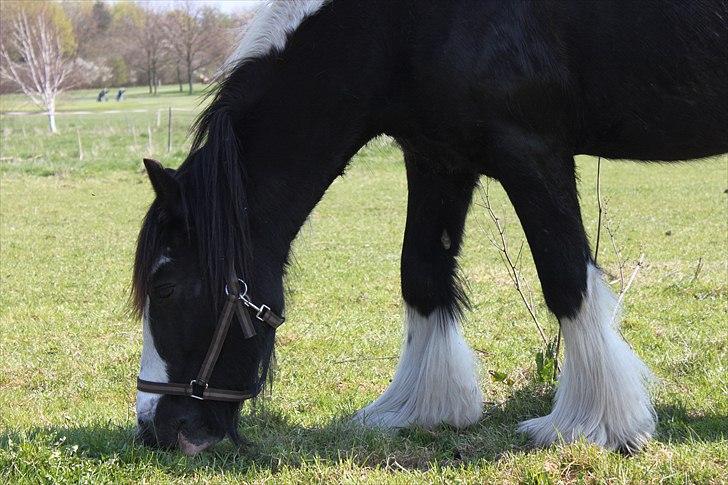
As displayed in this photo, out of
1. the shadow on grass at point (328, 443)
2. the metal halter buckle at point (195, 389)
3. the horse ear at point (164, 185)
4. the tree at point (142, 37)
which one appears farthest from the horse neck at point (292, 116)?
the tree at point (142, 37)

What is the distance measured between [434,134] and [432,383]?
4.33 ft

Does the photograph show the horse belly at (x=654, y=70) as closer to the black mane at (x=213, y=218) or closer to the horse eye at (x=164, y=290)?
the black mane at (x=213, y=218)

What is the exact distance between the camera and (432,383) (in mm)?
3893

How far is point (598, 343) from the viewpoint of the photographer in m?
3.23

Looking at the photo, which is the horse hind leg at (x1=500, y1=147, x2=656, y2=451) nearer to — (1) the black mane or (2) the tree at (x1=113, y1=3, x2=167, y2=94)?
(1) the black mane

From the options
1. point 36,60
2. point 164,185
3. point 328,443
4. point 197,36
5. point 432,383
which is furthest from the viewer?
point 36,60

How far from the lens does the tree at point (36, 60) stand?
39375mm

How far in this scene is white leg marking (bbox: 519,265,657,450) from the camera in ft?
10.6

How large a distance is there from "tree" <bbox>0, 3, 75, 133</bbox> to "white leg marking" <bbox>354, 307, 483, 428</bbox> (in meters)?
36.9

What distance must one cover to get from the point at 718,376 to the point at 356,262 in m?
5.50

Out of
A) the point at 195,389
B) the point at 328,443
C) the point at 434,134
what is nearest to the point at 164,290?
the point at 195,389

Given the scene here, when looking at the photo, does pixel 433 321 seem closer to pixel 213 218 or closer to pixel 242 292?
pixel 242 292

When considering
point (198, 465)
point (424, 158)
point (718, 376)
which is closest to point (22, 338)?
point (198, 465)

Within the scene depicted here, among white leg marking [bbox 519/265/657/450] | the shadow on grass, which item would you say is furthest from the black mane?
white leg marking [bbox 519/265/657/450]
